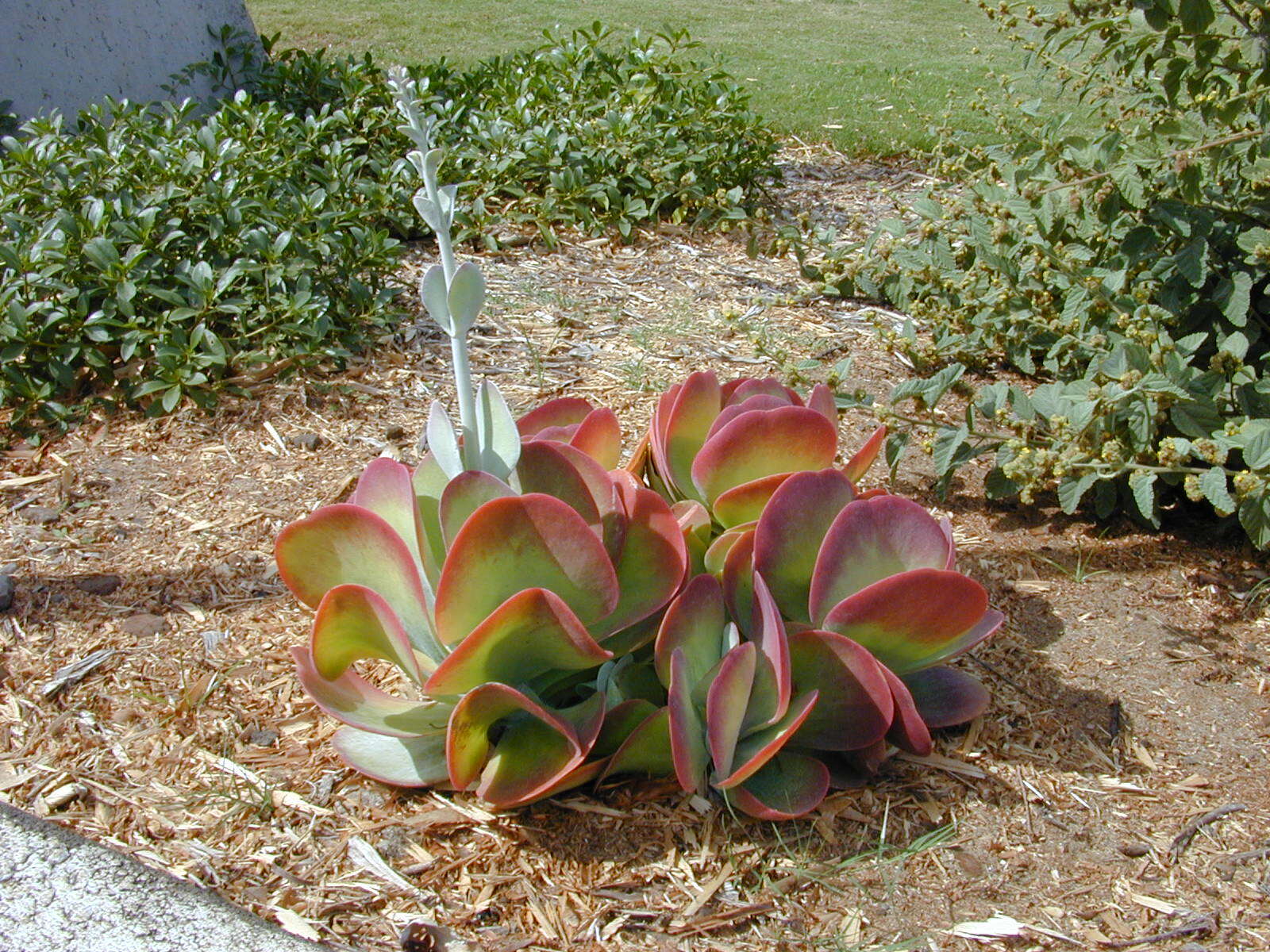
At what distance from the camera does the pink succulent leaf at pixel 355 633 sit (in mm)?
1554

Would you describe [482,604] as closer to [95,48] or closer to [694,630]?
[694,630]

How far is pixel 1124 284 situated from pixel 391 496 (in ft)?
6.31

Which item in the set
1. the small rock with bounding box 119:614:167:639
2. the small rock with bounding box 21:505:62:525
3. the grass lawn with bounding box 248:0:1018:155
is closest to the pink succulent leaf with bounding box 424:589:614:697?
the small rock with bounding box 119:614:167:639

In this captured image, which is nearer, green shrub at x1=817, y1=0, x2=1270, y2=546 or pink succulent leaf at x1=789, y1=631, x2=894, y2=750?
pink succulent leaf at x1=789, y1=631, x2=894, y2=750

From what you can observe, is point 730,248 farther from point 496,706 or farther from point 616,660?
point 496,706

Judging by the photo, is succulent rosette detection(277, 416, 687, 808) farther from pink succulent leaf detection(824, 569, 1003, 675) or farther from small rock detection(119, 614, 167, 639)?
small rock detection(119, 614, 167, 639)

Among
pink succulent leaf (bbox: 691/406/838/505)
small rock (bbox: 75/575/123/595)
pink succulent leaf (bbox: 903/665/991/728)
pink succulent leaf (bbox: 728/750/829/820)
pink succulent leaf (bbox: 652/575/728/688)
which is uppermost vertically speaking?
pink succulent leaf (bbox: 691/406/838/505)

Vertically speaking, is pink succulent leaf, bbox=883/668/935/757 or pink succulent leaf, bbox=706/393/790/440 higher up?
pink succulent leaf, bbox=706/393/790/440

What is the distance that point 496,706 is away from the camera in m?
1.57

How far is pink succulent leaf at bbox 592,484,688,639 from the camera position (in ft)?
5.62

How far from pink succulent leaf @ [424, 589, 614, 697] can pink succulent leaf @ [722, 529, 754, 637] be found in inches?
12.2

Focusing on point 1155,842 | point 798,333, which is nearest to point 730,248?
point 798,333

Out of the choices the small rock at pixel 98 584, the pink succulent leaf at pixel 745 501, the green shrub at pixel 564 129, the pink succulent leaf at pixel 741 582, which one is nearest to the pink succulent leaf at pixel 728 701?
the pink succulent leaf at pixel 741 582

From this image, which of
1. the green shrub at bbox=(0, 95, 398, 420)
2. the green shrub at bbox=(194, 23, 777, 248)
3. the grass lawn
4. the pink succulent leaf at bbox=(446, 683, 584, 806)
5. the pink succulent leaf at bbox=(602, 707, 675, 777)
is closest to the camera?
the pink succulent leaf at bbox=(446, 683, 584, 806)
